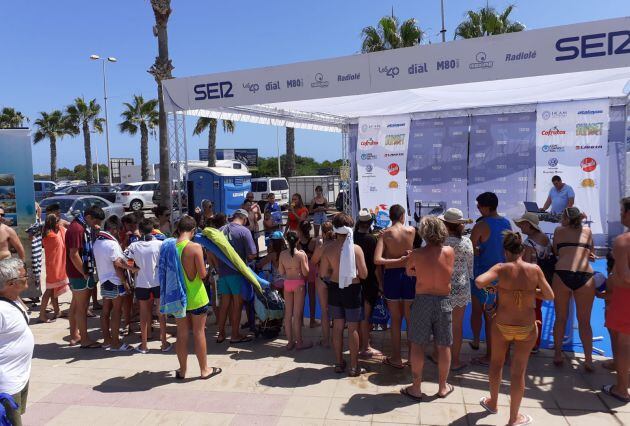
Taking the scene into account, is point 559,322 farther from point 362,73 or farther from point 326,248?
point 362,73

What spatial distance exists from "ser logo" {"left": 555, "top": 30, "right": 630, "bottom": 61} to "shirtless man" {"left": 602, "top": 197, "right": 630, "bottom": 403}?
5.59 ft

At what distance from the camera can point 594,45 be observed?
15.5ft

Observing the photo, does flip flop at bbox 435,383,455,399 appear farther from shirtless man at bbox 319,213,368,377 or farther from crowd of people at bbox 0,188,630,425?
shirtless man at bbox 319,213,368,377

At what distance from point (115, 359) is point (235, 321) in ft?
4.49

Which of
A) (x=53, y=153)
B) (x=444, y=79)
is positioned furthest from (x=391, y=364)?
(x=53, y=153)

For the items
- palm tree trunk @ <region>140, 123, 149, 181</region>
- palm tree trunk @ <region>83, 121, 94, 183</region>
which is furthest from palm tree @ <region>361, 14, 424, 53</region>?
palm tree trunk @ <region>83, 121, 94, 183</region>

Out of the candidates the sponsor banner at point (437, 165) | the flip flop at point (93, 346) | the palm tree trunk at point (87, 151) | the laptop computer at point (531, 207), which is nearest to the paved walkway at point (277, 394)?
the flip flop at point (93, 346)

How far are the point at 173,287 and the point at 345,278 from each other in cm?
160

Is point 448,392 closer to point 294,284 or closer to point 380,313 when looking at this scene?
point 380,313

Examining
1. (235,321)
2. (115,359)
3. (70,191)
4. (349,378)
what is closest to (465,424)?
(349,378)

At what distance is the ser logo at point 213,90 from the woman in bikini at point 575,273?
4652 millimetres

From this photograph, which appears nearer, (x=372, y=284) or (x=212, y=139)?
(x=372, y=284)

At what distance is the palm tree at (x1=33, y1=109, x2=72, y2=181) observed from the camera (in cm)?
4066

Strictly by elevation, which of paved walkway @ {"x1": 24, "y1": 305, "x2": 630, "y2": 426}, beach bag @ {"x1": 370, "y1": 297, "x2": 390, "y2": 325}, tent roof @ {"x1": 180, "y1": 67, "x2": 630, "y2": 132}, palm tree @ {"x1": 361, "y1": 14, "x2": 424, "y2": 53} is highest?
palm tree @ {"x1": 361, "y1": 14, "x2": 424, "y2": 53}
